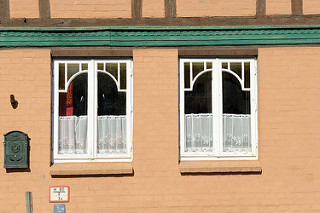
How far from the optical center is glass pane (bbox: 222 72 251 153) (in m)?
7.42

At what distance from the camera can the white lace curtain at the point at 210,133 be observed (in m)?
7.40

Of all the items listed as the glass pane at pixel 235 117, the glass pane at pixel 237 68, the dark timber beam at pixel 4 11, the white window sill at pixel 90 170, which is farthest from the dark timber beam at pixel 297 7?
the dark timber beam at pixel 4 11

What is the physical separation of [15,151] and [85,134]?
1.23 metres

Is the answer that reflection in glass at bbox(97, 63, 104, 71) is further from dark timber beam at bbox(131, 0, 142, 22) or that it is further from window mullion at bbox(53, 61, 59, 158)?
dark timber beam at bbox(131, 0, 142, 22)

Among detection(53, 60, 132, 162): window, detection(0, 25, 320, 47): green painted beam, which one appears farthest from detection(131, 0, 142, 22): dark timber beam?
detection(53, 60, 132, 162): window

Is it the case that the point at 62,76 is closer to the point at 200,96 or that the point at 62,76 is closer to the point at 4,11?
the point at 4,11

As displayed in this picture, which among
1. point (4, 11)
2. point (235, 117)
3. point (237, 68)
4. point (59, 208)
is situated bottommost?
point (59, 208)

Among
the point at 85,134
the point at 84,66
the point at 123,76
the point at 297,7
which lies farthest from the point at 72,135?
the point at 297,7

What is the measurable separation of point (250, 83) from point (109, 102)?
260 centimetres

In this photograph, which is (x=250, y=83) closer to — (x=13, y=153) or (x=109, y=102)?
(x=109, y=102)

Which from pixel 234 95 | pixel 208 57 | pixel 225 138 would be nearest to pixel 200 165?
pixel 225 138

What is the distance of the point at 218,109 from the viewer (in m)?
7.39

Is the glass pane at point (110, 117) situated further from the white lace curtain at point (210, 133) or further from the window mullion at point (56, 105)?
the white lace curtain at point (210, 133)

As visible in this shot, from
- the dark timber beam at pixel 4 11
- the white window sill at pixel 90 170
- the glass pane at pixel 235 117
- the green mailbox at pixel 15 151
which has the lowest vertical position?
the white window sill at pixel 90 170
